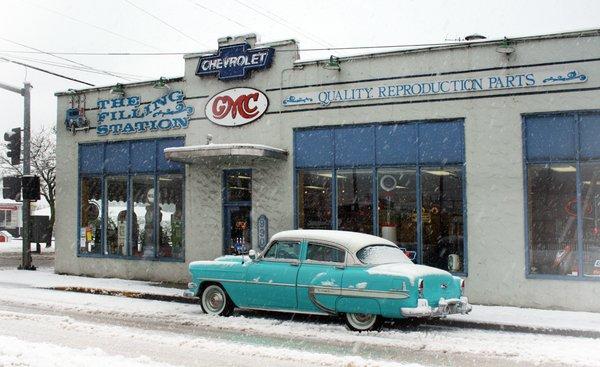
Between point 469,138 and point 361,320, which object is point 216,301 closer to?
point 361,320

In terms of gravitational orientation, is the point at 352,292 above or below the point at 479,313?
above

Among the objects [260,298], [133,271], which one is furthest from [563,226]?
[133,271]

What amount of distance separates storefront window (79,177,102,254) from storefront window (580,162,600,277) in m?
13.8

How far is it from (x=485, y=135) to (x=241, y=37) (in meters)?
7.24

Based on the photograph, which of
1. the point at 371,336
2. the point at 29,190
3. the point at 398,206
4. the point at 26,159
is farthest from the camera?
the point at 26,159

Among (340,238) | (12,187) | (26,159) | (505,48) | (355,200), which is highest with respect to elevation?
(505,48)

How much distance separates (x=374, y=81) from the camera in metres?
15.8

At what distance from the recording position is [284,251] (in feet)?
38.1

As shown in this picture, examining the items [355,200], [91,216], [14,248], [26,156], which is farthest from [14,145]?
[14,248]

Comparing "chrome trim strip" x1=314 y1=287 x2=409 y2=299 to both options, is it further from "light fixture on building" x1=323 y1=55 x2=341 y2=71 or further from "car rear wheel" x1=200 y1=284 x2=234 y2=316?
"light fixture on building" x1=323 y1=55 x2=341 y2=71

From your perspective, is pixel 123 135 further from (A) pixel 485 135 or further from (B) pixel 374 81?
(A) pixel 485 135

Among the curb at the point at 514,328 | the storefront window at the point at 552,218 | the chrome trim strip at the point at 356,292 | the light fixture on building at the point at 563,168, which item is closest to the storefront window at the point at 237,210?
A: the chrome trim strip at the point at 356,292

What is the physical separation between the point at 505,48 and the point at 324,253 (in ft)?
21.6

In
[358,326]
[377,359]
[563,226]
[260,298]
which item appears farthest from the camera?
[563,226]
